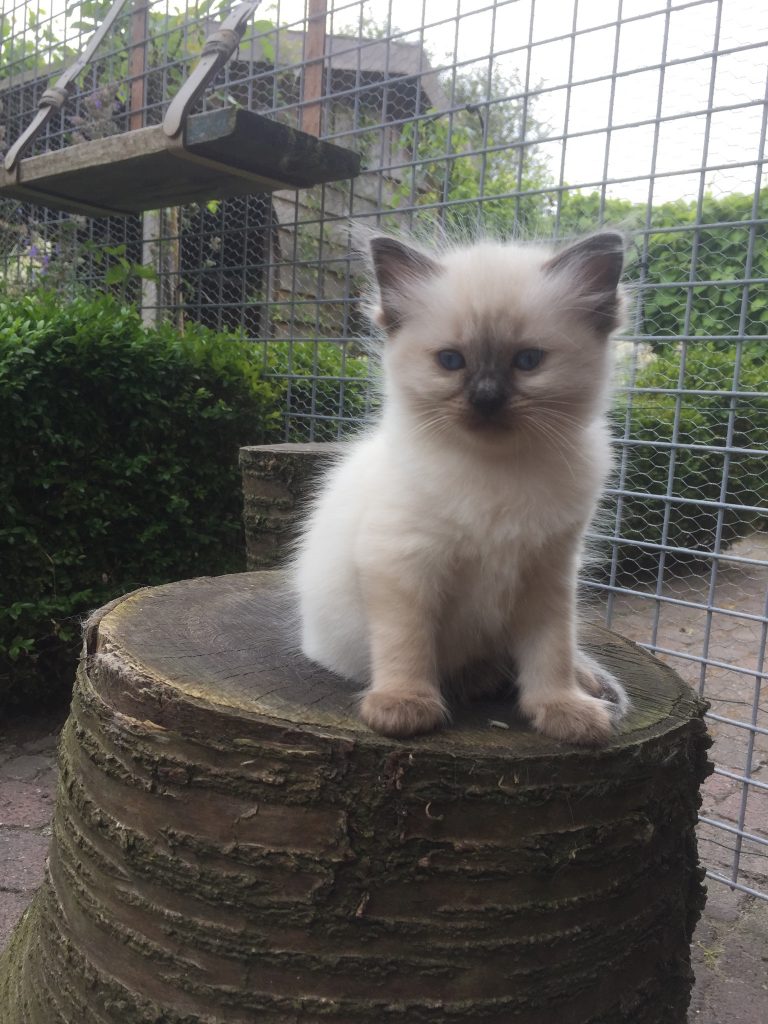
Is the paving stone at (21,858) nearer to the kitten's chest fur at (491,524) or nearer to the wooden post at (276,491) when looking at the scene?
the wooden post at (276,491)

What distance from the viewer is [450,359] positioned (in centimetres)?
150

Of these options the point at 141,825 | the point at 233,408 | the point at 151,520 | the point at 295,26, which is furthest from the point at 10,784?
the point at 295,26

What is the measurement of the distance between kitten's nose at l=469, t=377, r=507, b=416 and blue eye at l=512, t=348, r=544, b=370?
0.26ft

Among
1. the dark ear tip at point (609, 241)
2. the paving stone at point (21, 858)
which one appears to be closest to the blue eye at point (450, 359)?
the dark ear tip at point (609, 241)

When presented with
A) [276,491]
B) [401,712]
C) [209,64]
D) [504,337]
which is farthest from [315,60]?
[401,712]

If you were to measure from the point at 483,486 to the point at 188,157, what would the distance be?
106 inches

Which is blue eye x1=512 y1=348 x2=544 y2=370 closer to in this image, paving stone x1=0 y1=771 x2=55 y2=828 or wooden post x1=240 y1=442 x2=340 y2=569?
wooden post x1=240 y1=442 x2=340 y2=569

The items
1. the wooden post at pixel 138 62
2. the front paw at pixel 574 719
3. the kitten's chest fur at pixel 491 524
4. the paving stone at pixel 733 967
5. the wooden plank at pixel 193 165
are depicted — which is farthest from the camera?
the wooden post at pixel 138 62

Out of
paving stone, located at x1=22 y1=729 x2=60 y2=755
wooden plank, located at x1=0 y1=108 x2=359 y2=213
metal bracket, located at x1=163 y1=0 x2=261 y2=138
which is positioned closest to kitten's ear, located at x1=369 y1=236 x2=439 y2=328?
wooden plank, located at x1=0 y1=108 x2=359 y2=213

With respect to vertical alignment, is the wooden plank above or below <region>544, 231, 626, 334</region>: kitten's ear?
above

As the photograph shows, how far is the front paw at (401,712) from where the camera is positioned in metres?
1.31

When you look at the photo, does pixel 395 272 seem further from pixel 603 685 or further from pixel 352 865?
pixel 352 865

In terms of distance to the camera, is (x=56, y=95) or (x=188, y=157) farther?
(x=56, y=95)

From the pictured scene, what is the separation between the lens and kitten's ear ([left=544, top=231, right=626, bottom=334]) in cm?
150
